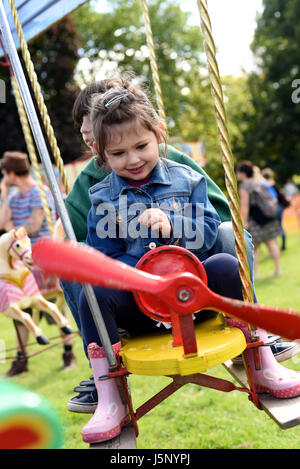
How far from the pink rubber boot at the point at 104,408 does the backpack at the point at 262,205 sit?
675cm

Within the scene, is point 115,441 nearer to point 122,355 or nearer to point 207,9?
point 122,355

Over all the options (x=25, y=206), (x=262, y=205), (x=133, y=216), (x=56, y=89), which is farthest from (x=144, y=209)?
(x=56, y=89)

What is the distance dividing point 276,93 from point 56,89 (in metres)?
12.4

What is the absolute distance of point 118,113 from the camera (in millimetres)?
1882

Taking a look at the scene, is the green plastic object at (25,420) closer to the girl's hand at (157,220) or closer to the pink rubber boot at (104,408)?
the pink rubber boot at (104,408)

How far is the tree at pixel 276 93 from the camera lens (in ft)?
82.9

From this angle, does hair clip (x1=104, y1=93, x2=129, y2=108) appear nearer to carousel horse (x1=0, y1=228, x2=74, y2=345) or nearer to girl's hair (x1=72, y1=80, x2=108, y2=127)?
girl's hair (x1=72, y1=80, x2=108, y2=127)

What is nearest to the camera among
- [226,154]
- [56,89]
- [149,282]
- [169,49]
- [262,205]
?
[149,282]

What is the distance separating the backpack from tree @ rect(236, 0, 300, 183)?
17.2 m

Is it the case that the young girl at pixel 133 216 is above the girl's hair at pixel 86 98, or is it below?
below

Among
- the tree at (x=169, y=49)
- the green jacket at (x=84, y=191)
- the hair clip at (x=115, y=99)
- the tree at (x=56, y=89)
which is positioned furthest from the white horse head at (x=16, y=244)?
the tree at (x=169, y=49)

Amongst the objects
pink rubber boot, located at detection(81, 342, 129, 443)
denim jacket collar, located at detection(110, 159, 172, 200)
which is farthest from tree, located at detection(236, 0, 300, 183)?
pink rubber boot, located at detection(81, 342, 129, 443)

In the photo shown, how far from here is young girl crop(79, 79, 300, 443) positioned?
6.13 feet

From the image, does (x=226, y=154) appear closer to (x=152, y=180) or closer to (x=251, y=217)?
(x=152, y=180)
